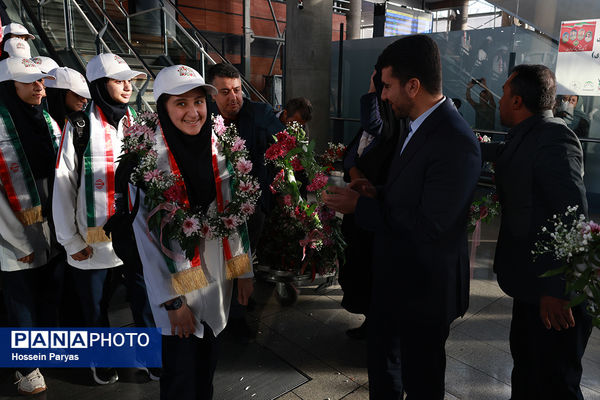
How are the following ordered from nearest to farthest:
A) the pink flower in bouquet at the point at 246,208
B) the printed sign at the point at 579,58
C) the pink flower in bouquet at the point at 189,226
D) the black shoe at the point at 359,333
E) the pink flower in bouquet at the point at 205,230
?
the pink flower in bouquet at the point at 189,226 < the pink flower in bouquet at the point at 205,230 < the pink flower in bouquet at the point at 246,208 < the black shoe at the point at 359,333 < the printed sign at the point at 579,58

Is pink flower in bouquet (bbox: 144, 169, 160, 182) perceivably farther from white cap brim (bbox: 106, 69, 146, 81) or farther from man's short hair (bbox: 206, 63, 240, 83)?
man's short hair (bbox: 206, 63, 240, 83)

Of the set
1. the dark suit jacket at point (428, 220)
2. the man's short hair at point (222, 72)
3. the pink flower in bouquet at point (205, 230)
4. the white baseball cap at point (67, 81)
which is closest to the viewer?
the dark suit jacket at point (428, 220)

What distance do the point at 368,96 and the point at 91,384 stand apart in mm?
2449

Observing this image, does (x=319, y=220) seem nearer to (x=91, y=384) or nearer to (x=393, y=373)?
(x=393, y=373)

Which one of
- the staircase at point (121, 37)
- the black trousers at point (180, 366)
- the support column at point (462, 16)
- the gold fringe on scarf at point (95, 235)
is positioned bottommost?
the black trousers at point (180, 366)

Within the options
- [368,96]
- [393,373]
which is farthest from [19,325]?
[368,96]

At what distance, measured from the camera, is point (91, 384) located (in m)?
2.74

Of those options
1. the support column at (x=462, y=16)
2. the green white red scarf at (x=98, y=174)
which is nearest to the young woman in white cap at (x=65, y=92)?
the green white red scarf at (x=98, y=174)

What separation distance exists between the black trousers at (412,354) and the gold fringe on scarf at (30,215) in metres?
1.98

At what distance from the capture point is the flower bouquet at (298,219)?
2.94 m

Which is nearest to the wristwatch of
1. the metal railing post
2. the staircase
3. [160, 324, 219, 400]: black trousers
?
[160, 324, 219, 400]: black trousers

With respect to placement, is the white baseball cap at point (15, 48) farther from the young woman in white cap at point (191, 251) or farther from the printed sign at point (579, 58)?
the printed sign at point (579, 58)

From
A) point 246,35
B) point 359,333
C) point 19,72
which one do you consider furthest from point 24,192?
point 246,35

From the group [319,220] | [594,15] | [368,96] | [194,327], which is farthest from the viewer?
[594,15]
